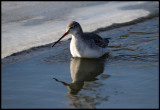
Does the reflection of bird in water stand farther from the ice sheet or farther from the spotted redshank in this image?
the ice sheet

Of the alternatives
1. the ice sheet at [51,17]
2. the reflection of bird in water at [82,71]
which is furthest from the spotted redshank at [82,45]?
the ice sheet at [51,17]

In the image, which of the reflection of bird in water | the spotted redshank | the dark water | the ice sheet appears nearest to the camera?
the dark water

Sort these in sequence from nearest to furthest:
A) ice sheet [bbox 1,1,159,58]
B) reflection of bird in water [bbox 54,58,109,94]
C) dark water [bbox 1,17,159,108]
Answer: dark water [bbox 1,17,159,108], reflection of bird in water [bbox 54,58,109,94], ice sheet [bbox 1,1,159,58]

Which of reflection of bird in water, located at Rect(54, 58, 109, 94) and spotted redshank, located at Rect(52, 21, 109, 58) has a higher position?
spotted redshank, located at Rect(52, 21, 109, 58)

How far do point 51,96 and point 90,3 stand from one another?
7.21m

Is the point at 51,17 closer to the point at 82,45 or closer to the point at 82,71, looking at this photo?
the point at 82,45

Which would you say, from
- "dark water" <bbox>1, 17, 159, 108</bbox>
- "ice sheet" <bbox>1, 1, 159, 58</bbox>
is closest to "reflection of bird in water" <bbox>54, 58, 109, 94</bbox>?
"dark water" <bbox>1, 17, 159, 108</bbox>

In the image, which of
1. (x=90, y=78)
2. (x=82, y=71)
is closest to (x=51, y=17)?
(x=82, y=71)

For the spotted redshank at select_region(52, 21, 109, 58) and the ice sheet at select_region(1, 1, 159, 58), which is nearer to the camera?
the spotted redshank at select_region(52, 21, 109, 58)

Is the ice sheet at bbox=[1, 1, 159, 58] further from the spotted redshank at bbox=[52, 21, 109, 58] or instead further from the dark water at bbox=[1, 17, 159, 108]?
the spotted redshank at bbox=[52, 21, 109, 58]

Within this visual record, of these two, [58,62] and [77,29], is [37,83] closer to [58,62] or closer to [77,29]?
[58,62]

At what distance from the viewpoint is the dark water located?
18.6 feet

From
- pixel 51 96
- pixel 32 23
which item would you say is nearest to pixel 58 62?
pixel 51 96

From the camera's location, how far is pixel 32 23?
10297 mm
